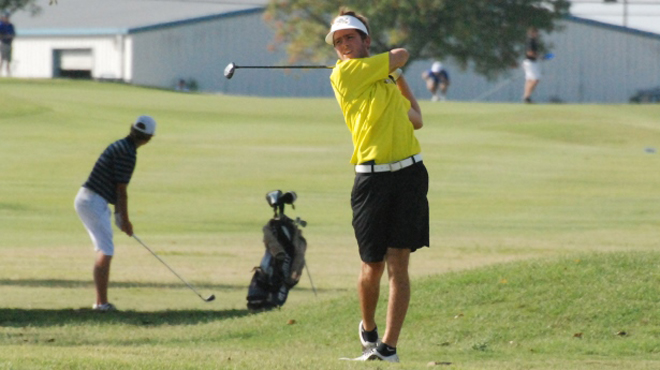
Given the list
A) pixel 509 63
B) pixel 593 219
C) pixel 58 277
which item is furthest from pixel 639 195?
pixel 509 63

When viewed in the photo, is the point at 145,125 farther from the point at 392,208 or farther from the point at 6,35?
the point at 6,35

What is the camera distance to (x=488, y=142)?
3297 cm

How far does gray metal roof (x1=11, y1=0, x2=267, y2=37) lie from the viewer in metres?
67.8

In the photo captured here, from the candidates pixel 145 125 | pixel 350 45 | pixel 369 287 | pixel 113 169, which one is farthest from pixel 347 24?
pixel 113 169

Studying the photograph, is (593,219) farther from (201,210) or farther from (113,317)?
(113,317)

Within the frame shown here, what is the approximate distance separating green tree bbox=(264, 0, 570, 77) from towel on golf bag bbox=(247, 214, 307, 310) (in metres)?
55.3

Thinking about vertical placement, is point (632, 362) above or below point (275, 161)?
above

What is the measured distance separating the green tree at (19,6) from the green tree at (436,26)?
1221cm

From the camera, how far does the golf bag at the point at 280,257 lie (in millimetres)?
12375

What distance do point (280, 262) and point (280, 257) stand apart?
0.06m

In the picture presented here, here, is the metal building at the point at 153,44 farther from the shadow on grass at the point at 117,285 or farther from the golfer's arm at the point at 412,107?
the golfer's arm at the point at 412,107

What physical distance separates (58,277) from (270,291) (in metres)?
3.18

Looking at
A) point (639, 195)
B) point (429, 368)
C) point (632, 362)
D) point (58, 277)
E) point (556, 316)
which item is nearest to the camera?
point (429, 368)

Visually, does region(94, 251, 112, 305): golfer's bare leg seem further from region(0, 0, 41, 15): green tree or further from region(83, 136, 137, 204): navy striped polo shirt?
region(0, 0, 41, 15): green tree
